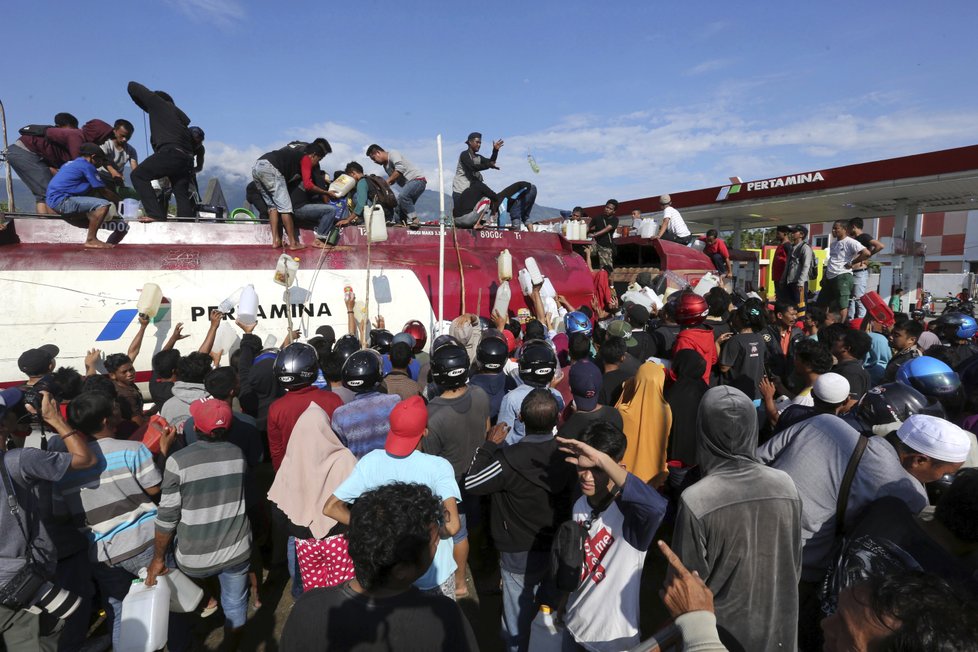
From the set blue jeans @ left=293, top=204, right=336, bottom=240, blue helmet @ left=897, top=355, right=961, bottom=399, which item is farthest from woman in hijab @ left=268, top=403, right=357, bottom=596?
blue jeans @ left=293, top=204, right=336, bottom=240

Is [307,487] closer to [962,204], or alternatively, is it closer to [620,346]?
[620,346]

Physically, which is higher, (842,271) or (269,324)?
(842,271)

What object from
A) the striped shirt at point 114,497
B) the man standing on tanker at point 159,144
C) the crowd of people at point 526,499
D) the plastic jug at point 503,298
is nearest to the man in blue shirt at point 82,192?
the man standing on tanker at point 159,144

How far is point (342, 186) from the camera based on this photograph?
340 inches

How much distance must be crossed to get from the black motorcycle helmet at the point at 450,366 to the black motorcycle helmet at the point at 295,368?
98cm

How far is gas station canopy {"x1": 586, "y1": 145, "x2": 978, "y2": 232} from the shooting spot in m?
17.5

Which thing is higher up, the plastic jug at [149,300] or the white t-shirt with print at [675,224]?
the white t-shirt with print at [675,224]

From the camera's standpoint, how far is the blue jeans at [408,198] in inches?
388

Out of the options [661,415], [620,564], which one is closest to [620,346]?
[661,415]

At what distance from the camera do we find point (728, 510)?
2047 mm

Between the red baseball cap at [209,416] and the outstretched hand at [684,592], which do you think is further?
the red baseball cap at [209,416]

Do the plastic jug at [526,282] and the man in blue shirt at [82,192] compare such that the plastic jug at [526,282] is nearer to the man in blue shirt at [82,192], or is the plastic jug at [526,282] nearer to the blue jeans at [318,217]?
the blue jeans at [318,217]

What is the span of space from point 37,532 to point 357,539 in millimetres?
2251

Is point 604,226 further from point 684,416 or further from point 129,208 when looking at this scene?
point 129,208
